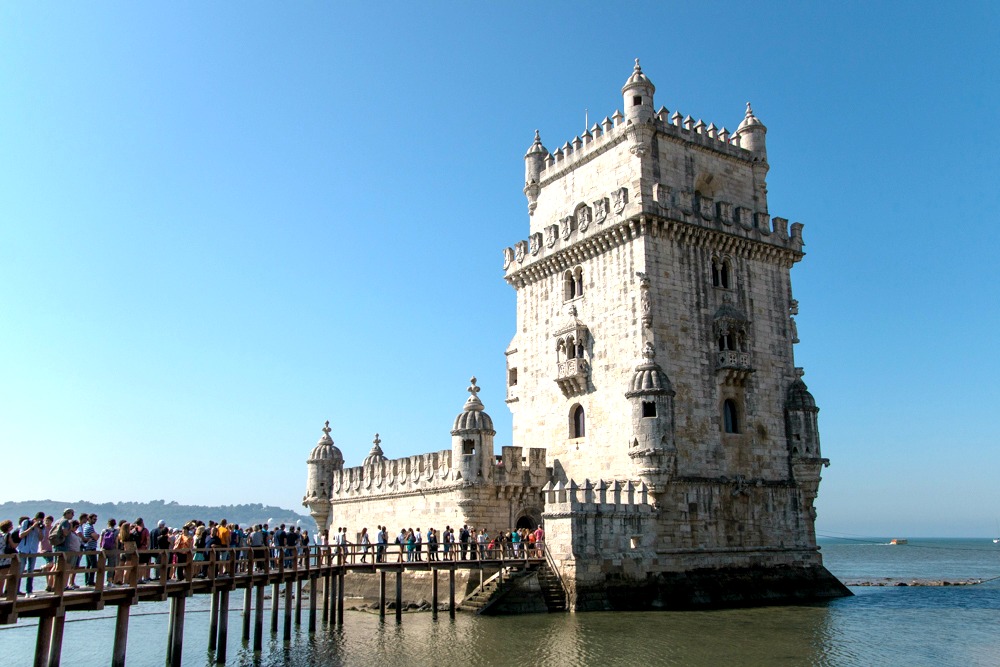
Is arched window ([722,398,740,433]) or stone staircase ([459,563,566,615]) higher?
arched window ([722,398,740,433])

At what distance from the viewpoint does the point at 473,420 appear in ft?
119

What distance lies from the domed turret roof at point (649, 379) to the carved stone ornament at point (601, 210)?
238 inches

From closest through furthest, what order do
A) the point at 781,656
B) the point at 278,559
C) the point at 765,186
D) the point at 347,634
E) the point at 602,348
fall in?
the point at 781,656 → the point at 278,559 → the point at 347,634 → the point at 602,348 → the point at 765,186

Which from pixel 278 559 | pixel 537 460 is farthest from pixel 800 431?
pixel 278 559

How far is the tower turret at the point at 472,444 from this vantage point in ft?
118

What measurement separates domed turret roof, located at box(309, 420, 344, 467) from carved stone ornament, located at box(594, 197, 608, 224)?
20152 mm

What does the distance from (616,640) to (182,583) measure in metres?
12.4

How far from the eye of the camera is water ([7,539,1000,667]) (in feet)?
78.8

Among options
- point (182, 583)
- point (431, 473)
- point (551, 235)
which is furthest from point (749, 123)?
point (182, 583)

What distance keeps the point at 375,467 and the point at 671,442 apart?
53.2ft

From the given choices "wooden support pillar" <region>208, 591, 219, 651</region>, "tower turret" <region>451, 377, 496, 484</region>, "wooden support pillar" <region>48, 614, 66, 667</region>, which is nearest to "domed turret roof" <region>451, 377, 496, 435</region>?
"tower turret" <region>451, 377, 496, 484</region>

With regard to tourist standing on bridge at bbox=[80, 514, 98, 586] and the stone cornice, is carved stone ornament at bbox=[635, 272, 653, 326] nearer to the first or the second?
the stone cornice

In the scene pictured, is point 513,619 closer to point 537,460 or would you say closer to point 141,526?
point 537,460

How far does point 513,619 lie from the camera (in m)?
29.8
